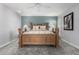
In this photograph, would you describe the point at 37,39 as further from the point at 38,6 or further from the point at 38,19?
the point at 38,19

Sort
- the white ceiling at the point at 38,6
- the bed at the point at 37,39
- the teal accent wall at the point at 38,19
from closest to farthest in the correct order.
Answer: the white ceiling at the point at 38,6
the bed at the point at 37,39
the teal accent wall at the point at 38,19

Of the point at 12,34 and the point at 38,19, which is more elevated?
the point at 38,19

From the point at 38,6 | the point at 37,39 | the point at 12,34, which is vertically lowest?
the point at 37,39

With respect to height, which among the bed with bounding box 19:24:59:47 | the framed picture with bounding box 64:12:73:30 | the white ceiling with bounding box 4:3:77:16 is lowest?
the bed with bounding box 19:24:59:47

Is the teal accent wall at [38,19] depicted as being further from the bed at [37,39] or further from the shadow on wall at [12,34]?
the bed at [37,39]

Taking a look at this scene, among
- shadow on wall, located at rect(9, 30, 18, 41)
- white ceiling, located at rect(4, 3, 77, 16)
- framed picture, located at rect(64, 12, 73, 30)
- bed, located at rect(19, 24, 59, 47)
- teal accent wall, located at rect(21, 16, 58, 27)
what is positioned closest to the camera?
white ceiling, located at rect(4, 3, 77, 16)

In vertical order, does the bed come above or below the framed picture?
below

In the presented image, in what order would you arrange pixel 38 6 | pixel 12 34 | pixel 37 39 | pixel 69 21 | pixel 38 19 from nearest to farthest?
1. pixel 38 6
2. pixel 37 39
3. pixel 69 21
4. pixel 12 34
5. pixel 38 19

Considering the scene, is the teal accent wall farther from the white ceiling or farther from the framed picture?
the framed picture

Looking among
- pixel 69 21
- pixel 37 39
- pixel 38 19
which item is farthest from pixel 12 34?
pixel 69 21

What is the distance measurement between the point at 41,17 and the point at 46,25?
72 centimetres

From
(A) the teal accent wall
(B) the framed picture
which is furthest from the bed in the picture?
(A) the teal accent wall

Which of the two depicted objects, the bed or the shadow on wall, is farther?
the shadow on wall

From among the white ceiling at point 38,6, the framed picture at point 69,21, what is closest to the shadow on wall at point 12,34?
the white ceiling at point 38,6
